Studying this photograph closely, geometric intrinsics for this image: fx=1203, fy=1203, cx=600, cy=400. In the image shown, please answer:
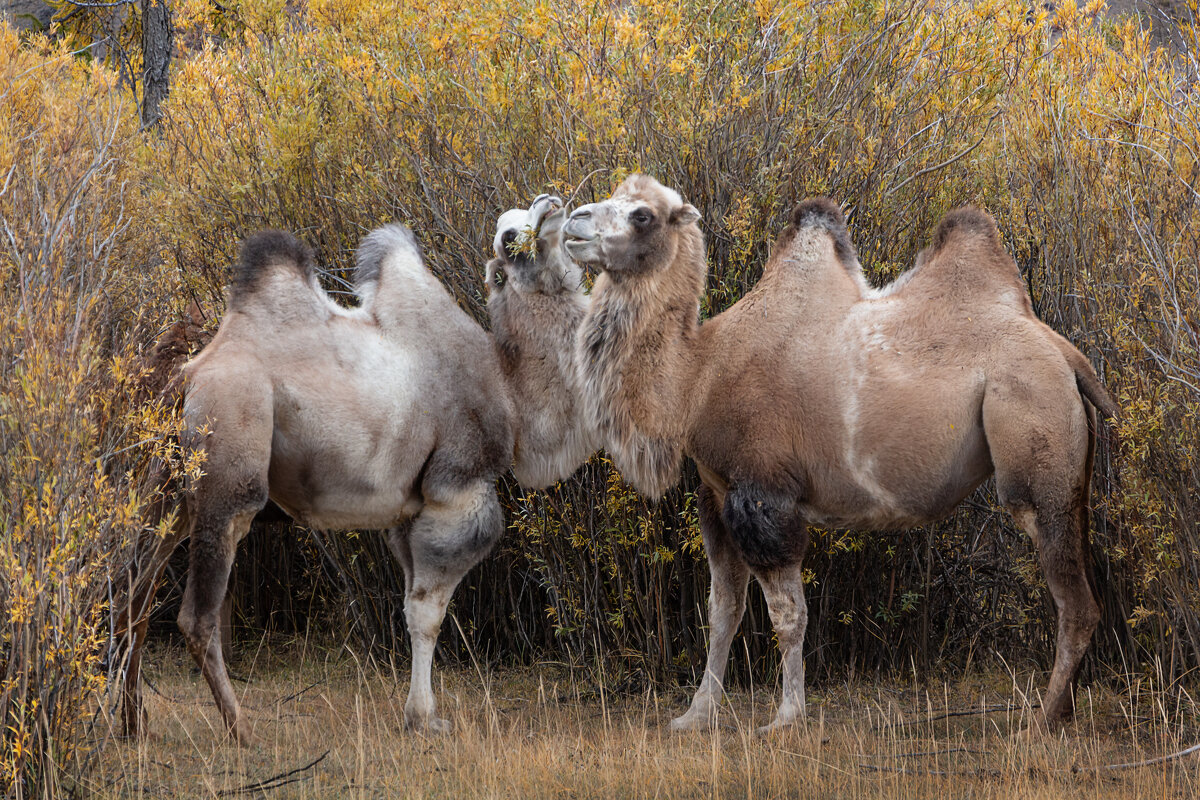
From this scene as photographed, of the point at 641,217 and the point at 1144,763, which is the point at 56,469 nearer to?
the point at 641,217

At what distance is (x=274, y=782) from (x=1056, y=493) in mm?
3371

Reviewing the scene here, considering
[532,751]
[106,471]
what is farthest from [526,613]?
[106,471]

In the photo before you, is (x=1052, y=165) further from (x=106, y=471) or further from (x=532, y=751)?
(x=106, y=471)

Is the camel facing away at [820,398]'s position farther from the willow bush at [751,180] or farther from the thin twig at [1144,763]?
the willow bush at [751,180]

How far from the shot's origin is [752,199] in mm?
6266

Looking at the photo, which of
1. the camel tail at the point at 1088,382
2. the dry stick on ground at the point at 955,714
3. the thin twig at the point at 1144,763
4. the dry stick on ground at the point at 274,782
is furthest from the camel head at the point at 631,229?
the thin twig at the point at 1144,763

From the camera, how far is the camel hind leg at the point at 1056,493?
486cm

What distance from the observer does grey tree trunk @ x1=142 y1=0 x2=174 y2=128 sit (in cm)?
1123

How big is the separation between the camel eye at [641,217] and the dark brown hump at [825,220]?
686 mm

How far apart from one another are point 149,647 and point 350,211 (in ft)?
11.4

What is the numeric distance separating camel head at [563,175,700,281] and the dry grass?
204 centimetres

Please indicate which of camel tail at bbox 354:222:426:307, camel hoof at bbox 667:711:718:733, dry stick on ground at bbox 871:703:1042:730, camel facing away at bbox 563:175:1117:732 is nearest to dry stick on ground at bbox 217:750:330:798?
camel hoof at bbox 667:711:718:733

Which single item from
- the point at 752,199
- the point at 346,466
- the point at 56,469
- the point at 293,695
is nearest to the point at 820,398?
the point at 752,199

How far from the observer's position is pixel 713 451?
5363 millimetres
